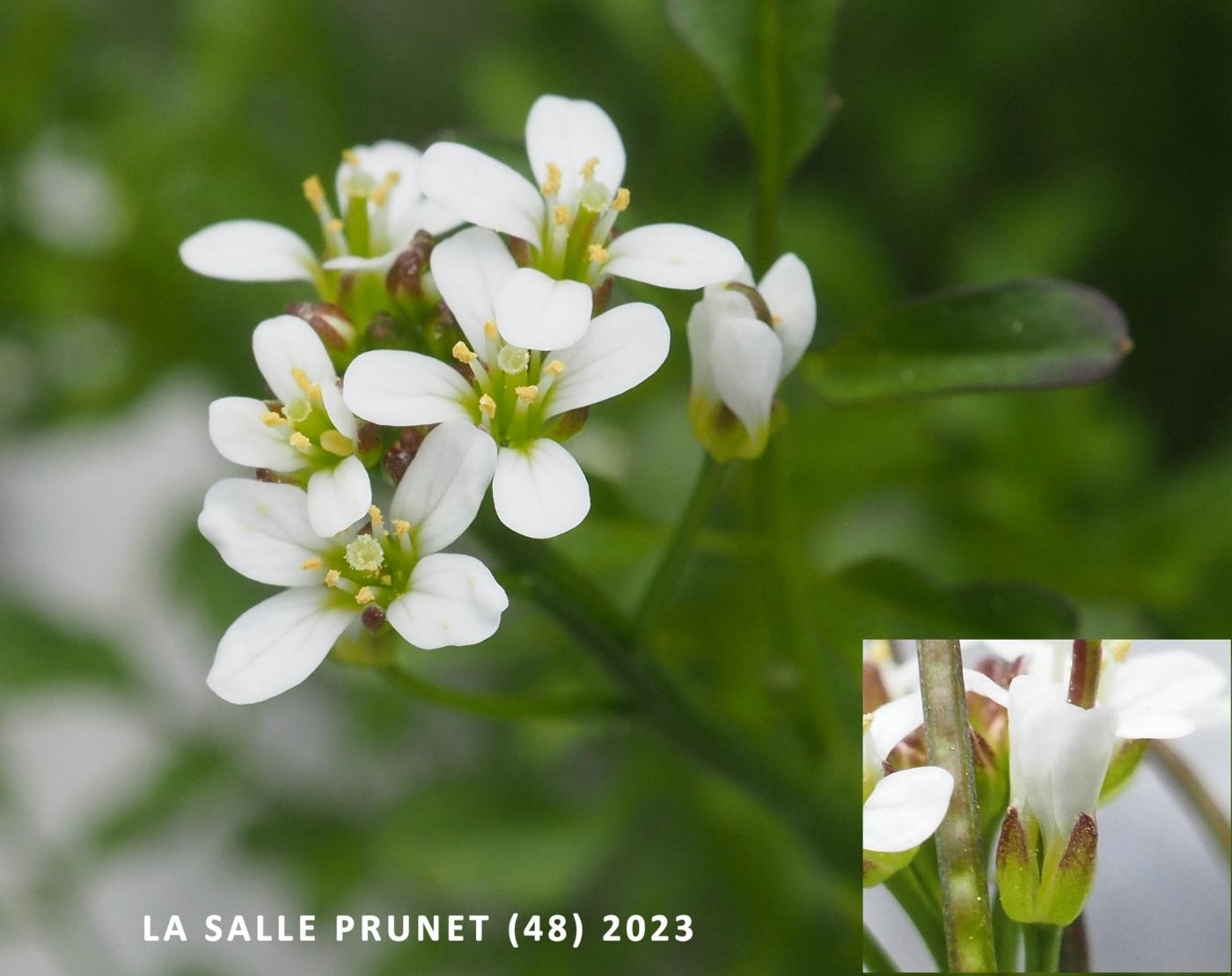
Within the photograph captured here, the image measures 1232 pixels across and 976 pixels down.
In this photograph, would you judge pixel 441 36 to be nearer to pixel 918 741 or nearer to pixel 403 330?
pixel 403 330

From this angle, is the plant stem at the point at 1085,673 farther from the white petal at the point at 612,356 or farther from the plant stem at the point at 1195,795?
the white petal at the point at 612,356

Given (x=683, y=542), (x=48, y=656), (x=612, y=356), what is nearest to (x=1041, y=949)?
(x=683, y=542)

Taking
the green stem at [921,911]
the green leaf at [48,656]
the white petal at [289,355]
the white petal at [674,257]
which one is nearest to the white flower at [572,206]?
the white petal at [674,257]

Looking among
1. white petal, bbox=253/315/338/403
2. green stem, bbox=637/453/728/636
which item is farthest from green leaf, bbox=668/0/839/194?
white petal, bbox=253/315/338/403

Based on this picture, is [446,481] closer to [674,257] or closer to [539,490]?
[539,490]

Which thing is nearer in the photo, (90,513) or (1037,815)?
(1037,815)

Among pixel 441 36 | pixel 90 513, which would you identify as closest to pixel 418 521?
pixel 441 36
